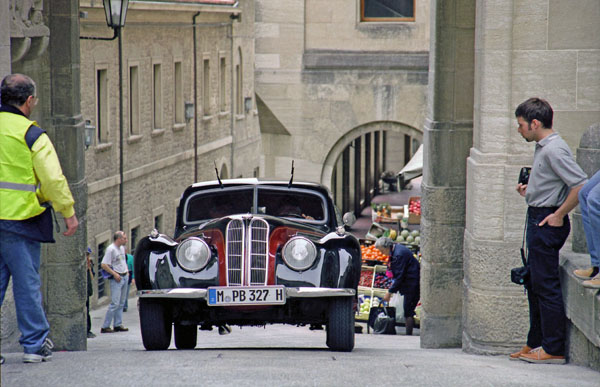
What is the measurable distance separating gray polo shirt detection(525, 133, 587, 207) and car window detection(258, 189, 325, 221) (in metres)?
3.53

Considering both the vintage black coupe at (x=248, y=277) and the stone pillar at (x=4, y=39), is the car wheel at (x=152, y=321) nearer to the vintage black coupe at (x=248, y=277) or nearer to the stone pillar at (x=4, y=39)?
the vintage black coupe at (x=248, y=277)

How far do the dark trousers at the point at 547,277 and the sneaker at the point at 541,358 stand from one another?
35 mm

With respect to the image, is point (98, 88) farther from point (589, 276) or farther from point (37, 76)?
point (589, 276)

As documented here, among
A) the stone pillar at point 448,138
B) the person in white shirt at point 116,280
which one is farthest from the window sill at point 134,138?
the stone pillar at point 448,138

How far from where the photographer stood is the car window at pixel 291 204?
39.8 ft

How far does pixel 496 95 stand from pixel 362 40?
1777 cm

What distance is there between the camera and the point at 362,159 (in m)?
48.2

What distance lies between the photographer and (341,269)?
34.9 ft

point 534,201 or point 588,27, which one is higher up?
point 588,27

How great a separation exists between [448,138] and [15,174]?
23.6ft

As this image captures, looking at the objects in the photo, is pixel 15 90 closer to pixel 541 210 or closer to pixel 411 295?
pixel 541 210

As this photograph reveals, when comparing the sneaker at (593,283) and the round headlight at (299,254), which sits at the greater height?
the sneaker at (593,283)

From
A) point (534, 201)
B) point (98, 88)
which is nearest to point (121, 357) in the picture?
point (534, 201)

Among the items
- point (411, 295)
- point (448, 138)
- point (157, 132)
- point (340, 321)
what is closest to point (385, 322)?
Answer: point (411, 295)
